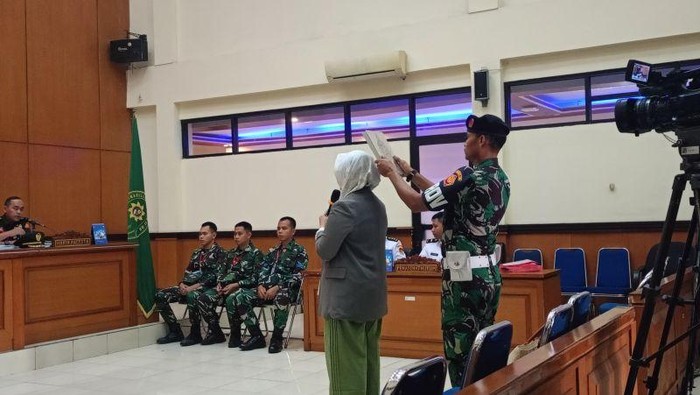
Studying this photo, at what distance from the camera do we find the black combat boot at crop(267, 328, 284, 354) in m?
5.83

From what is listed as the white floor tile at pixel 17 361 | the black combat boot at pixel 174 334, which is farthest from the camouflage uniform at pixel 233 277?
the white floor tile at pixel 17 361

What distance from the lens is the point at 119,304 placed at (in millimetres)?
6305

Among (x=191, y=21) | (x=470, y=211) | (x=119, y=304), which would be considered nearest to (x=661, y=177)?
(x=470, y=211)

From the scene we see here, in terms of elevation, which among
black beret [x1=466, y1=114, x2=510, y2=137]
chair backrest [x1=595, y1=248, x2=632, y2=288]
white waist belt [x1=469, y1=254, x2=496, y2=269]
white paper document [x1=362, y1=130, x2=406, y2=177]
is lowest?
chair backrest [x1=595, y1=248, x2=632, y2=288]

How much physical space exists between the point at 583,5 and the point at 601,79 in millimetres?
719

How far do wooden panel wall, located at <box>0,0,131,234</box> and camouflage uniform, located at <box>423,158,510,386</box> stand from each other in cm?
646

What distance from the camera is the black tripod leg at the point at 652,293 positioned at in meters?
2.13

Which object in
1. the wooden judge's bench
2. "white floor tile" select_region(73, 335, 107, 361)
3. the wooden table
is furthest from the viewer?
"white floor tile" select_region(73, 335, 107, 361)

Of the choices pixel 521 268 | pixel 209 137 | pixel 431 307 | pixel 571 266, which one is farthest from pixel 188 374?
pixel 209 137

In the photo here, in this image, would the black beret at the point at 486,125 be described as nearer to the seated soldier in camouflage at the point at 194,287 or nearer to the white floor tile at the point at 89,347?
the seated soldier in camouflage at the point at 194,287

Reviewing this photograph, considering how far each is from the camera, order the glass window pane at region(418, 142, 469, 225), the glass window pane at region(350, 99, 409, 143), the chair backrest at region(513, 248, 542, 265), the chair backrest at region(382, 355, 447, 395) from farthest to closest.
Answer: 1. the glass window pane at region(350, 99, 409, 143)
2. the glass window pane at region(418, 142, 469, 225)
3. the chair backrest at region(513, 248, 542, 265)
4. the chair backrest at region(382, 355, 447, 395)

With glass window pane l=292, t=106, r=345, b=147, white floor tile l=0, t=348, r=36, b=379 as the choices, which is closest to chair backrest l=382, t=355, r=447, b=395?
white floor tile l=0, t=348, r=36, b=379

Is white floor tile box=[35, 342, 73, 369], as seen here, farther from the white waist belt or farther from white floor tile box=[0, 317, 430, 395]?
the white waist belt

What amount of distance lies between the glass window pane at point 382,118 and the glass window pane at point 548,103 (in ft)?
4.14
